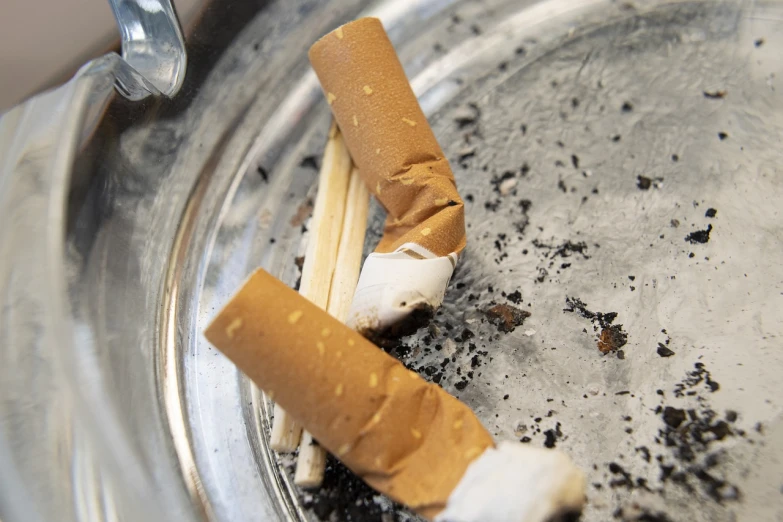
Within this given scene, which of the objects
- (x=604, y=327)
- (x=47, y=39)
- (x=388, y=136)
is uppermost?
(x=47, y=39)

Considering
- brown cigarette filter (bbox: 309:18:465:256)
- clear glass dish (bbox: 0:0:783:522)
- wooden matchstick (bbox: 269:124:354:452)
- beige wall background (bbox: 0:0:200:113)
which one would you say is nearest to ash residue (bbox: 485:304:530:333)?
clear glass dish (bbox: 0:0:783:522)

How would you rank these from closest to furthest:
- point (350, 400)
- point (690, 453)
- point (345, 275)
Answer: point (350, 400) < point (690, 453) < point (345, 275)

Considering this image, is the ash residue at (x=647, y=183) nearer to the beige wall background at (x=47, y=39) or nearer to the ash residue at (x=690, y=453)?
the ash residue at (x=690, y=453)

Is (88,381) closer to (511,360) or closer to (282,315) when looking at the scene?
(282,315)

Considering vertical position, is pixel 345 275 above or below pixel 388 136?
below

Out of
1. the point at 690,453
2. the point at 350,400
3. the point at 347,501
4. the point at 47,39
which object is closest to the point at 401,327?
the point at 350,400

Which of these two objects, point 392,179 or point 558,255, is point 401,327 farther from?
point 558,255

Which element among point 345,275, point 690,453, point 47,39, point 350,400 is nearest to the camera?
point 350,400
